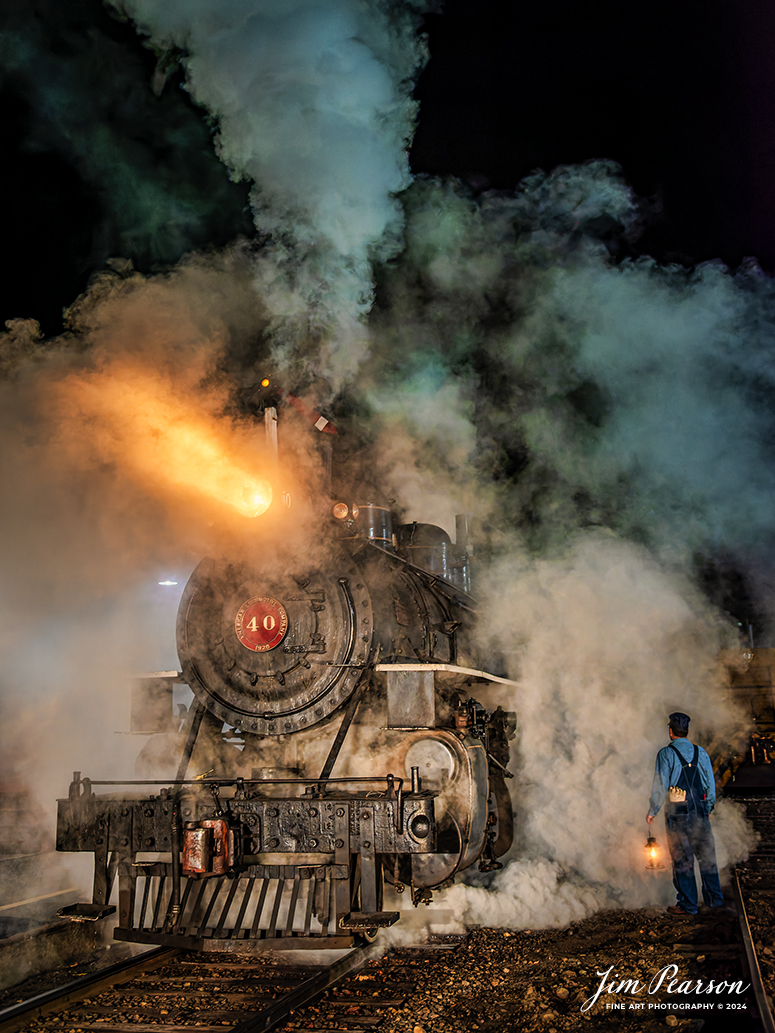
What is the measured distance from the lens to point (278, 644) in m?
5.47

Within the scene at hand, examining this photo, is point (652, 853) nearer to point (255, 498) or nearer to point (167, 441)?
point (255, 498)

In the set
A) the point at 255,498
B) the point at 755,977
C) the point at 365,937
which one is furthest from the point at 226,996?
the point at 255,498

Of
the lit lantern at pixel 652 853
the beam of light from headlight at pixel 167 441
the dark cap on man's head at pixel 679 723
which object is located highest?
the beam of light from headlight at pixel 167 441

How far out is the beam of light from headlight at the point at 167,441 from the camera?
236 inches

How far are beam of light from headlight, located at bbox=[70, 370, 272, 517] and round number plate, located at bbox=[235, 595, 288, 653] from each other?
0.65m

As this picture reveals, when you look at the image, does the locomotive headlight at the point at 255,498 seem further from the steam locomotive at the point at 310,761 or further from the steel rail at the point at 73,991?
the steel rail at the point at 73,991

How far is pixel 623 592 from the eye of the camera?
7.35 meters

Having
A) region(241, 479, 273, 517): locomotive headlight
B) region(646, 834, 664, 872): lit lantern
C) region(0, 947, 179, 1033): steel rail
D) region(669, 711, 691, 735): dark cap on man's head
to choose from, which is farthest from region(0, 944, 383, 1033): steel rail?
region(241, 479, 273, 517): locomotive headlight

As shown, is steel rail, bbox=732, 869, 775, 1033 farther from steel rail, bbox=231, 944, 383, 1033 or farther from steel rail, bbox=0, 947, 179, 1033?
steel rail, bbox=0, 947, 179, 1033

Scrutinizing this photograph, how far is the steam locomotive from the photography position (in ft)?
15.1

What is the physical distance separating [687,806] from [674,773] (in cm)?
23

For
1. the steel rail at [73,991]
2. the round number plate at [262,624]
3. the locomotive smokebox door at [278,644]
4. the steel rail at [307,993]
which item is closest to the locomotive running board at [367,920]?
the steel rail at [307,993]

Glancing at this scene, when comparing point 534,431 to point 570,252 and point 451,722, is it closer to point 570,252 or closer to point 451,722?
point 570,252

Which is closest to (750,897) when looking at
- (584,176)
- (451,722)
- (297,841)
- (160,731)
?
(451,722)
